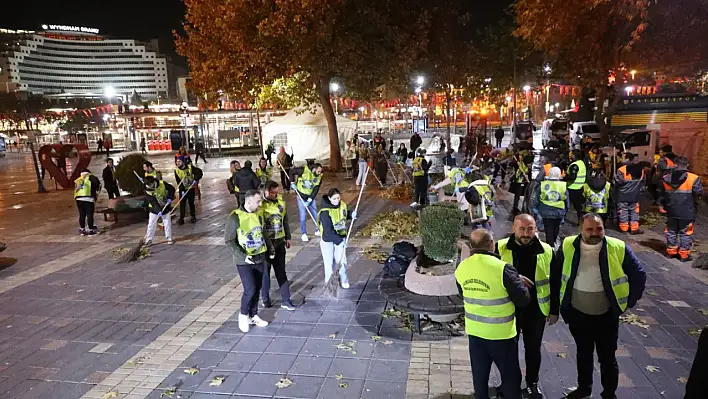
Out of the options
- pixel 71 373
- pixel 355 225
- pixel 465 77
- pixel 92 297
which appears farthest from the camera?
pixel 465 77

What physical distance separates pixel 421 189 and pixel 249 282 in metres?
8.24

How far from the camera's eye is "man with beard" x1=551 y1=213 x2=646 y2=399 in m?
3.98

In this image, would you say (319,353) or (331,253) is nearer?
(319,353)

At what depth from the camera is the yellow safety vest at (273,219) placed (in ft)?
22.3

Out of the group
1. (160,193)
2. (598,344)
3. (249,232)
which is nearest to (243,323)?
(249,232)

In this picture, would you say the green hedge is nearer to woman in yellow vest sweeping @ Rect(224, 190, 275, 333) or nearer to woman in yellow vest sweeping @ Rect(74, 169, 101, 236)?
woman in yellow vest sweeping @ Rect(224, 190, 275, 333)

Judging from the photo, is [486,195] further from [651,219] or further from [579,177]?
[651,219]

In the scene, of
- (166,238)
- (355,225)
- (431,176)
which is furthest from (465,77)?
(166,238)

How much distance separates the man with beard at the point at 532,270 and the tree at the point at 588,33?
11965 millimetres

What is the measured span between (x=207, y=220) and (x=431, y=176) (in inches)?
278

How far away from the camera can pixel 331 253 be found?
7219mm

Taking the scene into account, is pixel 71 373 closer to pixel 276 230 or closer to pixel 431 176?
pixel 276 230

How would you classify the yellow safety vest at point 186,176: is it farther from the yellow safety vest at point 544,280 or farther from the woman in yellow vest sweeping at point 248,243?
the yellow safety vest at point 544,280

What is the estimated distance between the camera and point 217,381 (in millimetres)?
5078
